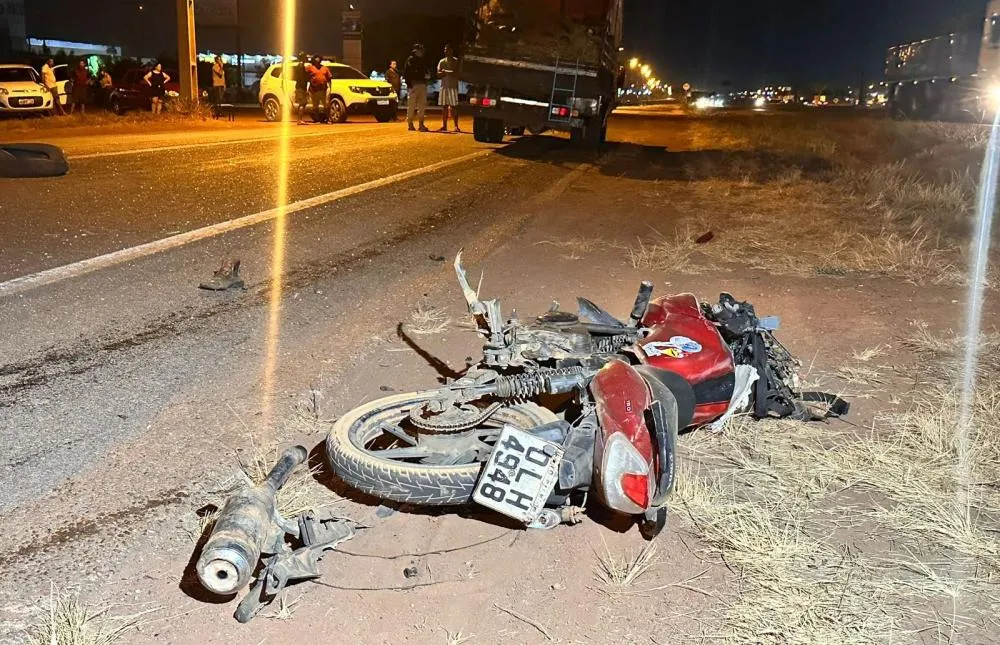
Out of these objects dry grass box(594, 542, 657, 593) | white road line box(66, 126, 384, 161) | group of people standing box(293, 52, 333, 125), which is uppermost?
group of people standing box(293, 52, 333, 125)

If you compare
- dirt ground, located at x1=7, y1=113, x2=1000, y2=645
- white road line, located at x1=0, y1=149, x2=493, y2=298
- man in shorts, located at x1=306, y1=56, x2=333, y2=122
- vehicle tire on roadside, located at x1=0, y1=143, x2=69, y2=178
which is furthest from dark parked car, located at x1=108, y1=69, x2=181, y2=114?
dirt ground, located at x1=7, y1=113, x2=1000, y2=645

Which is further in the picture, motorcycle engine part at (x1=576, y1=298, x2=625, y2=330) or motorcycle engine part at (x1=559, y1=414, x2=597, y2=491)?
motorcycle engine part at (x1=576, y1=298, x2=625, y2=330)

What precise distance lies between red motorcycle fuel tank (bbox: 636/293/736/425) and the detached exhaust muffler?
58.7 inches

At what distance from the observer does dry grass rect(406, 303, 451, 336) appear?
5.34 m

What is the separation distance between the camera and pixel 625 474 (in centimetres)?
264

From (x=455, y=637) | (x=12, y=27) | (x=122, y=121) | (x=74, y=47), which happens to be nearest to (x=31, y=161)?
(x=455, y=637)

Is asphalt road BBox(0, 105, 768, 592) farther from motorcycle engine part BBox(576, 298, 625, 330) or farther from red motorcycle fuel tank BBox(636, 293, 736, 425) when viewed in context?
red motorcycle fuel tank BBox(636, 293, 736, 425)

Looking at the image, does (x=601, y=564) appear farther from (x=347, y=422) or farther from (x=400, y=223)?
(x=400, y=223)

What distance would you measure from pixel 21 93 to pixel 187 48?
16.6 feet

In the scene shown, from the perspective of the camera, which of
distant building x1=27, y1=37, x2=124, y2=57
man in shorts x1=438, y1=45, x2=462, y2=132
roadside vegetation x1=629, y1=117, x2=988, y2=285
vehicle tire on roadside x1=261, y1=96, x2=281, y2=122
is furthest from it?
distant building x1=27, y1=37, x2=124, y2=57

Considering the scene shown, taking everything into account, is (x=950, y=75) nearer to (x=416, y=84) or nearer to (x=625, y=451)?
(x=416, y=84)

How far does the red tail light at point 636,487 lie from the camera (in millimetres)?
2643

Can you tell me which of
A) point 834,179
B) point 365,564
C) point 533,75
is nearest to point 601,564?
point 365,564

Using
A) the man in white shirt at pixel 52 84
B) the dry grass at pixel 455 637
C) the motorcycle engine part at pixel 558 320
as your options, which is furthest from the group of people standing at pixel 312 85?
the dry grass at pixel 455 637
